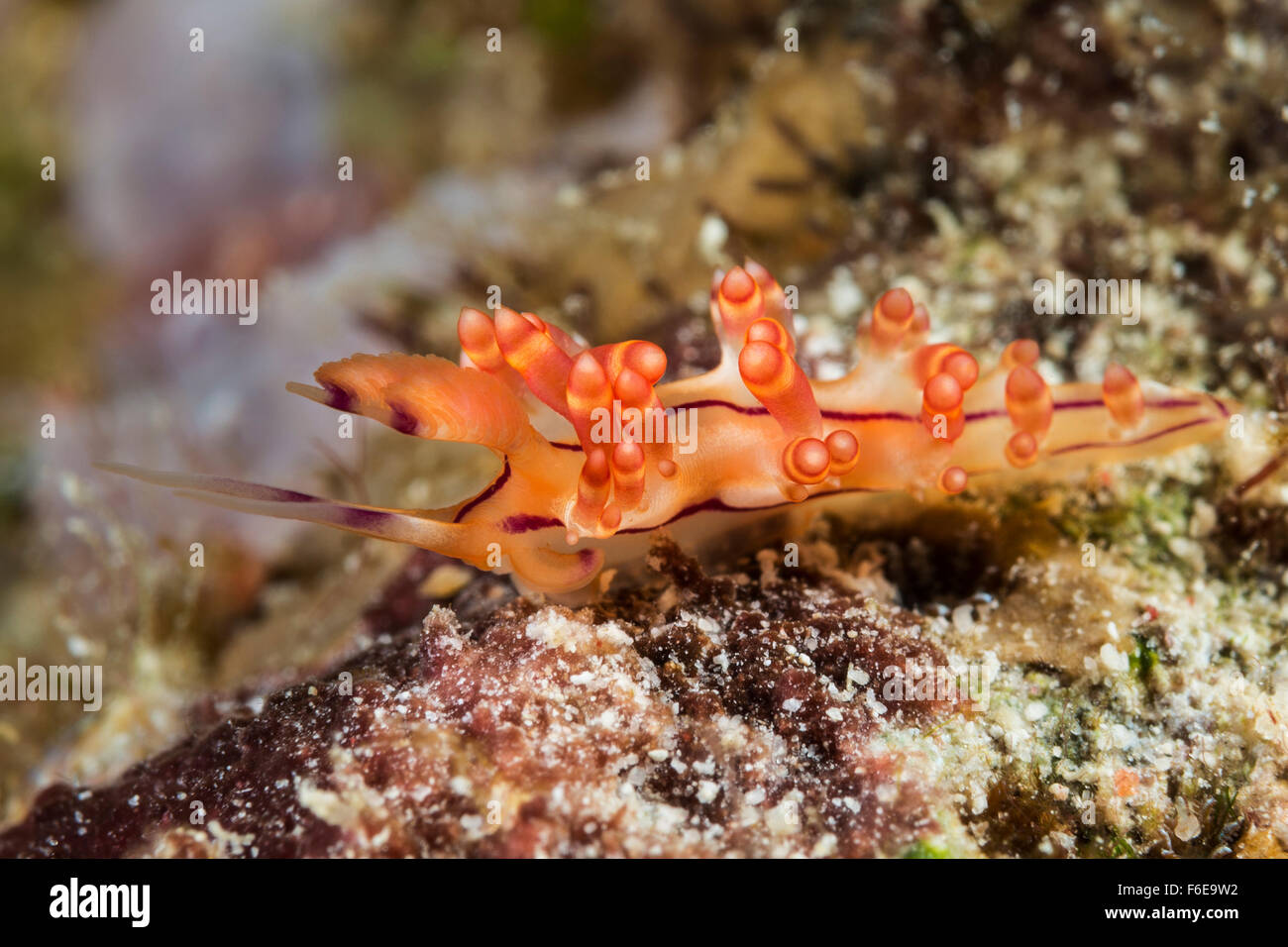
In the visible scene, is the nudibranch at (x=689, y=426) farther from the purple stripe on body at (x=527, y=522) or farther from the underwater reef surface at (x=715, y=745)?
the underwater reef surface at (x=715, y=745)

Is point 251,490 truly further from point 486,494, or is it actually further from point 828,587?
point 828,587

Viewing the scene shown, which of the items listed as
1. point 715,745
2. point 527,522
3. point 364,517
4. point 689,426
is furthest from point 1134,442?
point 364,517

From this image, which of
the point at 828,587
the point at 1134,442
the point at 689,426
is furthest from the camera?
the point at 1134,442

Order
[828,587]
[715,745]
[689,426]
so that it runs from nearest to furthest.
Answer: [715,745] < [689,426] < [828,587]

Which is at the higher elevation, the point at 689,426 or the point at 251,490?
the point at 689,426

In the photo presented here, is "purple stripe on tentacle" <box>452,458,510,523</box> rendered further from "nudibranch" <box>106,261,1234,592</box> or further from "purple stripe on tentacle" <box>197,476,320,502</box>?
"purple stripe on tentacle" <box>197,476,320,502</box>

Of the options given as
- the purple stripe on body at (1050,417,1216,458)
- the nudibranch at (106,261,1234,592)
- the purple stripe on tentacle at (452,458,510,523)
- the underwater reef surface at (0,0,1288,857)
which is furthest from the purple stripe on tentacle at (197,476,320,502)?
the purple stripe on body at (1050,417,1216,458)
